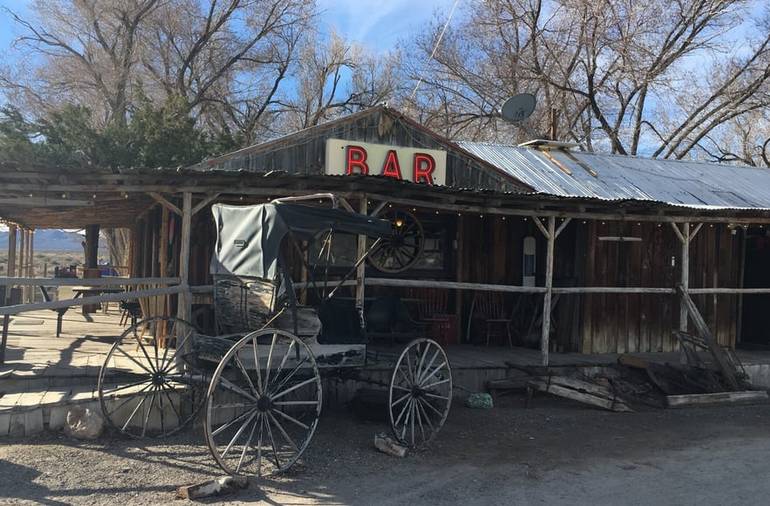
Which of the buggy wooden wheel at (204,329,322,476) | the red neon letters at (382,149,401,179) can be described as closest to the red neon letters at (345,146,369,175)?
the red neon letters at (382,149,401,179)

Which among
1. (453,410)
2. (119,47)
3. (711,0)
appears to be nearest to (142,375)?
(453,410)

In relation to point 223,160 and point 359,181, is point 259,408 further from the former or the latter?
point 223,160

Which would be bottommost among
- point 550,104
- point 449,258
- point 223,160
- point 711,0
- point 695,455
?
point 695,455

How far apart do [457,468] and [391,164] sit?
21.3ft

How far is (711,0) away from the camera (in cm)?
2328

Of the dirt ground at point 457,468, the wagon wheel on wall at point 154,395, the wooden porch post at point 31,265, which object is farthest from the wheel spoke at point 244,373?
the wooden porch post at point 31,265

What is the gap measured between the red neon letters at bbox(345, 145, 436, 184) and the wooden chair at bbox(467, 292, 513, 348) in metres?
2.29

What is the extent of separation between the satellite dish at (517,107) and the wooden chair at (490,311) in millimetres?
5065

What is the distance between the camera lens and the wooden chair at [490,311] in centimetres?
1170

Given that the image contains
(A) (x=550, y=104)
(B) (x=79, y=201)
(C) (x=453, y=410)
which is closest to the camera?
(C) (x=453, y=410)

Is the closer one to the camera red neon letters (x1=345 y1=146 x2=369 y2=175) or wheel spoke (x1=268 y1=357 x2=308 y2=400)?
wheel spoke (x1=268 y1=357 x2=308 y2=400)

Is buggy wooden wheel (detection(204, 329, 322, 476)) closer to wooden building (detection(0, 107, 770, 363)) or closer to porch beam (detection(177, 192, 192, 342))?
porch beam (detection(177, 192, 192, 342))

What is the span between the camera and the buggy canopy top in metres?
5.93

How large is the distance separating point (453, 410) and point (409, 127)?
5.44 meters
